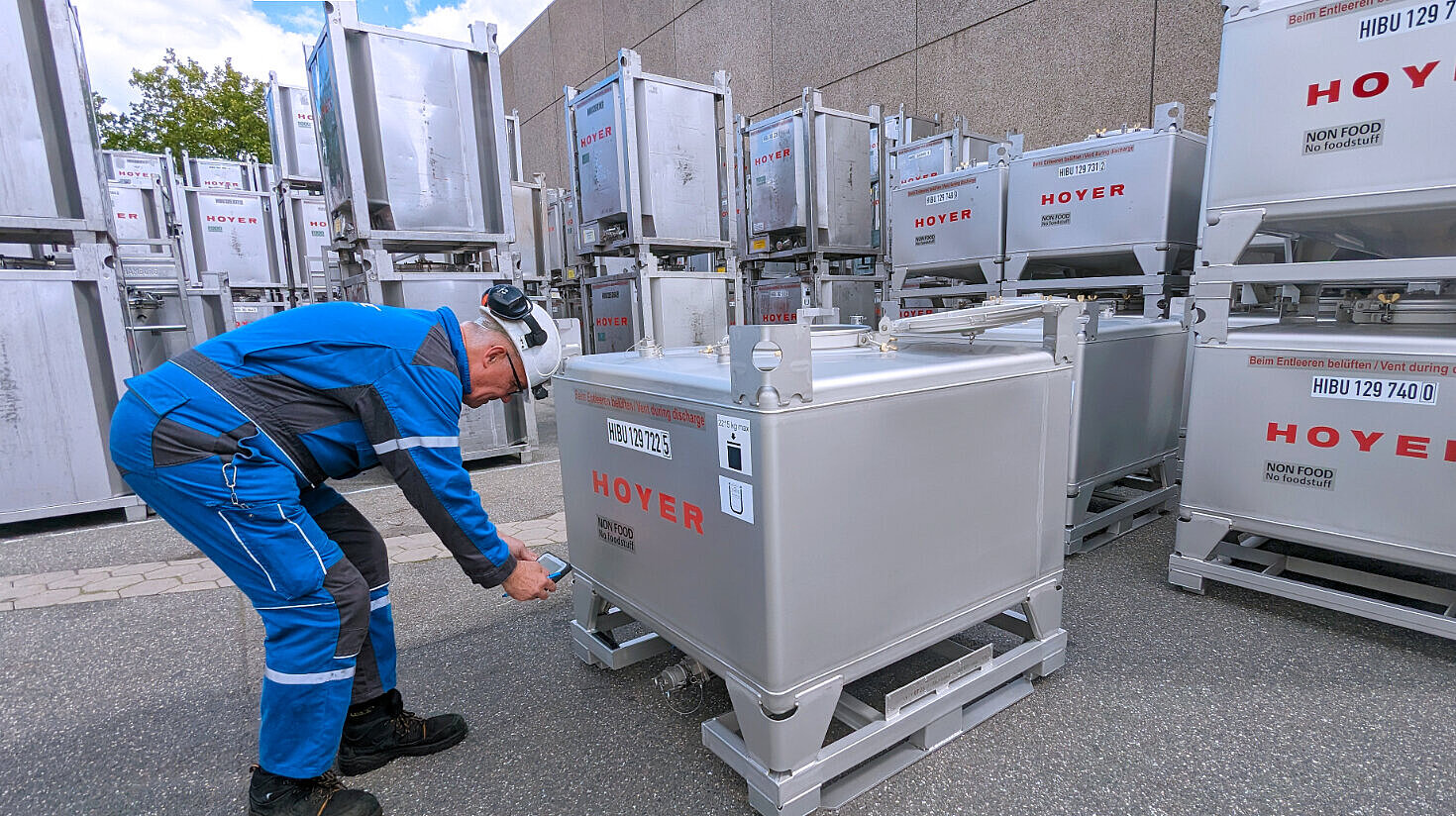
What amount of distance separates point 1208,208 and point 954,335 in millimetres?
1225

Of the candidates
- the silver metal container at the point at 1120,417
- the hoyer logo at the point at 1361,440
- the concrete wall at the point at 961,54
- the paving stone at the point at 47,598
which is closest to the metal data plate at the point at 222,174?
the concrete wall at the point at 961,54

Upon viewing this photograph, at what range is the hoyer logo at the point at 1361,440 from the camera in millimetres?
2369

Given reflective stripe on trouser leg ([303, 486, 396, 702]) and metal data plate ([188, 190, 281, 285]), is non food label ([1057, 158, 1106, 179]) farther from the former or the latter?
metal data plate ([188, 190, 281, 285])

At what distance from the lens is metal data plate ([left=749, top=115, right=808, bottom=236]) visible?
24.4ft

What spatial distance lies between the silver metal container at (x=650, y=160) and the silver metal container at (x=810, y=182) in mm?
926

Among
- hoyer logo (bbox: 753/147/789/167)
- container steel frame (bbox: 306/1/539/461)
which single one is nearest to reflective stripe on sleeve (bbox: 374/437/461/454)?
container steel frame (bbox: 306/1/539/461)

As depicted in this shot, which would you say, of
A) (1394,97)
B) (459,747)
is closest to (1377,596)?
(1394,97)

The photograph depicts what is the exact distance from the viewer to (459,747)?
2.05 m

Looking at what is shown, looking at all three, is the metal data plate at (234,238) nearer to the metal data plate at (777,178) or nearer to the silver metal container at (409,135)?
the silver metal container at (409,135)

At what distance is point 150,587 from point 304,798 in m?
2.30

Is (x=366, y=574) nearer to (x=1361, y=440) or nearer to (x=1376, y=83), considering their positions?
(x=1361, y=440)

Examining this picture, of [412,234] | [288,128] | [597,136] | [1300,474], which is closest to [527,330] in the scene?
[1300,474]

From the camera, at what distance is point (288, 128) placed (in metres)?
9.04

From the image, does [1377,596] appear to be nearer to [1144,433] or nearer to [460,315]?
[1144,433]
